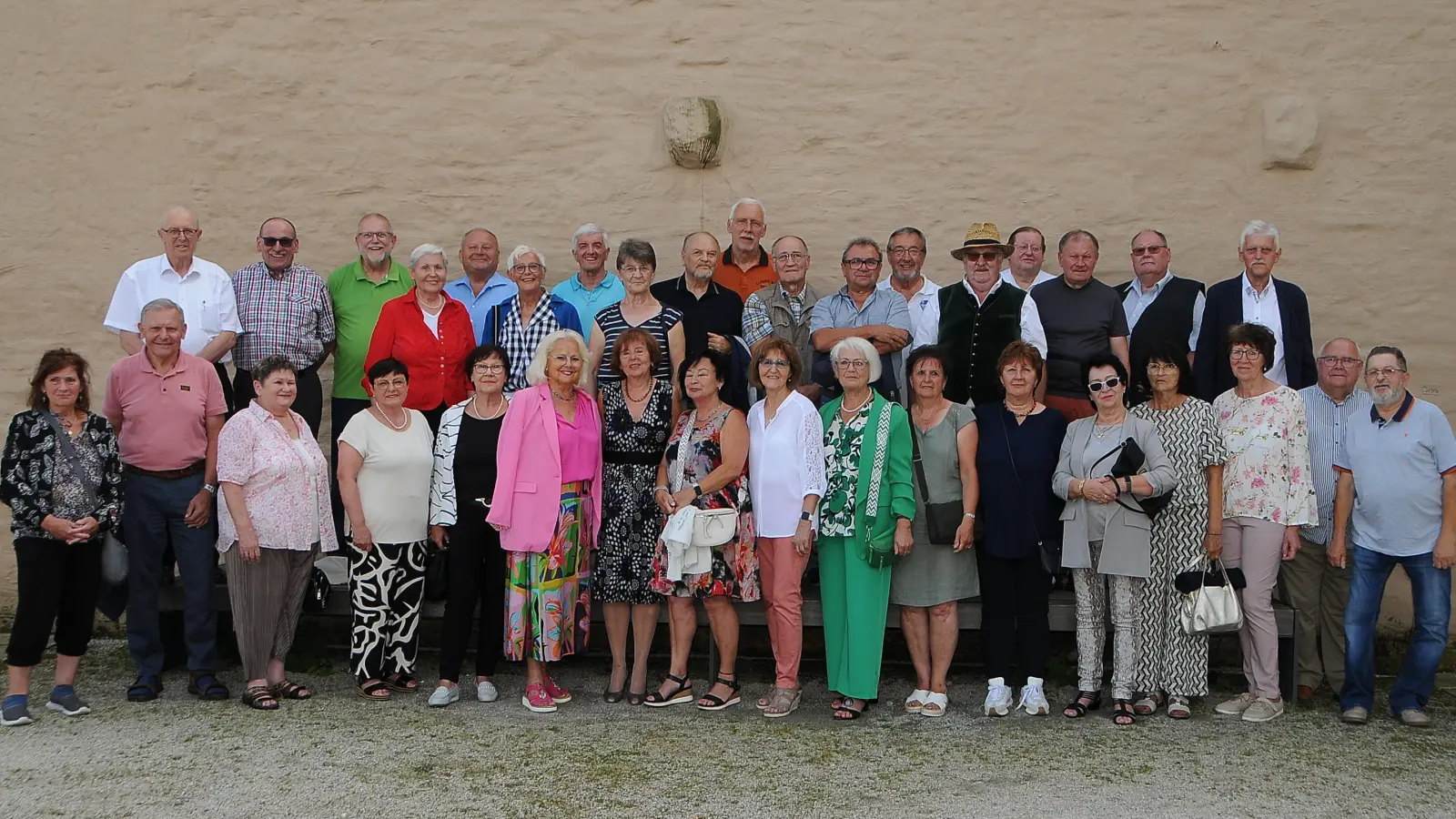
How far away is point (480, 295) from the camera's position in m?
6.29

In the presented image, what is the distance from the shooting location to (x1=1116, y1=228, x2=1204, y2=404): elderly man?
5.76m

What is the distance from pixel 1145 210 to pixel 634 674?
3.54 metres

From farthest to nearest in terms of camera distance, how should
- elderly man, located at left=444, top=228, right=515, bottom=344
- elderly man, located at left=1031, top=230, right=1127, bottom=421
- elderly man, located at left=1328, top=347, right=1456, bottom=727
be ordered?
1. elderly man, located at left=444, top=228, right=515, bottom=344
2. elderly man, located at left=1031, top=230, right=1127, bottom=421
3. elderly man, located at left=1328, top=347, right=1456, bottom=727

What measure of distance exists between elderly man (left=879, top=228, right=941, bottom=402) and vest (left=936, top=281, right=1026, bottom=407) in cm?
20

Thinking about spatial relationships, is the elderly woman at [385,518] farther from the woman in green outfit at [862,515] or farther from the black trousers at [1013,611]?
the black trousers at [1013,611]

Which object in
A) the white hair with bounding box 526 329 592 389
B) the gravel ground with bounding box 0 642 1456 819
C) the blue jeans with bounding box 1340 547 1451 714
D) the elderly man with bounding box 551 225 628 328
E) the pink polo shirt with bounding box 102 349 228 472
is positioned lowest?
the gravel ground with bounding box 0 642 1456 819

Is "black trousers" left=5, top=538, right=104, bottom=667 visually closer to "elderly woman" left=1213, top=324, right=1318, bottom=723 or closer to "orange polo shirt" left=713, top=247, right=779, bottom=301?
"orange polo shirt" left=713, top=247, right=779, bottom=301

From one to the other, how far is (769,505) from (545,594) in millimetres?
965

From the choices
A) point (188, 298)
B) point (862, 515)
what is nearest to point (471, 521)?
point (862, 515)

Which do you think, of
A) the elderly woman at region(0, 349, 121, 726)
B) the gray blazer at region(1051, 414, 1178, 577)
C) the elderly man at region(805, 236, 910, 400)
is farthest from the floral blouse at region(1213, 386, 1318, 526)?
the elderly woman at region(0, 349, 121, 726)

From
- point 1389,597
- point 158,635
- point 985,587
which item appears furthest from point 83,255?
point 1389,597

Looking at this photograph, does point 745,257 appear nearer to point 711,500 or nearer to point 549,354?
point 549,354

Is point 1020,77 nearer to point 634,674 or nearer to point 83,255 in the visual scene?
point 634,674

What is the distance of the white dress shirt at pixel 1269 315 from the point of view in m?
5.59
